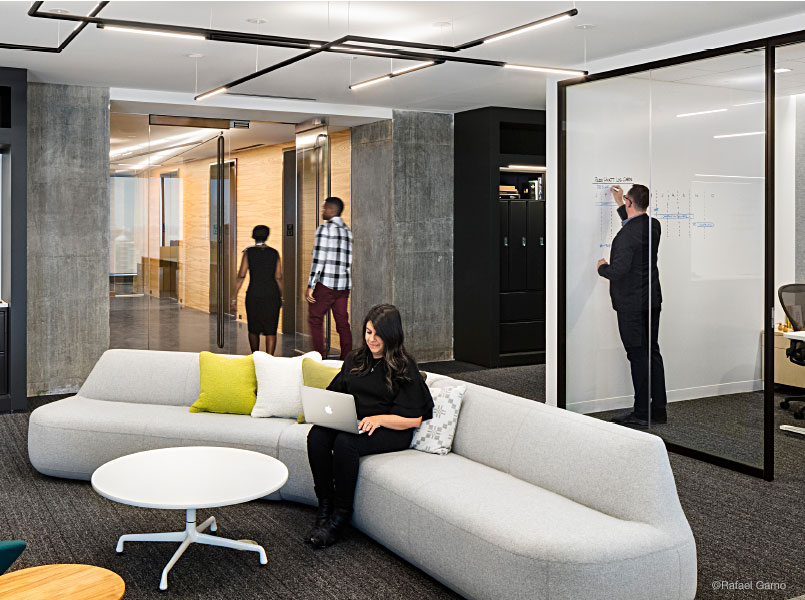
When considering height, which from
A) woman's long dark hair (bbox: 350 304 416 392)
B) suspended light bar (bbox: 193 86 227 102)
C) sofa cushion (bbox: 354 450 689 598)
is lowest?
sofa cushion (bbox: 354 450 689 598)

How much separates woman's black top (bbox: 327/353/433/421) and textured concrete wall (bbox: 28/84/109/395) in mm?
4703

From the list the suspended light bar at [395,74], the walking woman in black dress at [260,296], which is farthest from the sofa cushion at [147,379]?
the walking woman in black dress at [260,296]

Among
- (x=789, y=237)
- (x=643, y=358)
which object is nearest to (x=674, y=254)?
(x=643, y=358)

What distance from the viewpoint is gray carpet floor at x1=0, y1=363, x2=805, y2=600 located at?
3.71 meters

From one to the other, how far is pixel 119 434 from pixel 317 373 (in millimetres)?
1264

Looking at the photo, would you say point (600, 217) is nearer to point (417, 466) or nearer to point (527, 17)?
point (527, 17)

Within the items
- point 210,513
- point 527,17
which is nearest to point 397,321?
point 210,513

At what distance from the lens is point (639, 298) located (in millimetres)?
6430

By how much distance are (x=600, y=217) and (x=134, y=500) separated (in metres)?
4.41

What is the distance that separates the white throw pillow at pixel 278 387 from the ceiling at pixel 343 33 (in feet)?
7.24

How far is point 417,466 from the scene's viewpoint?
4133 millimetres

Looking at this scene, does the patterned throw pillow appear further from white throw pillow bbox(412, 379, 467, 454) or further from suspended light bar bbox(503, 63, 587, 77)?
suspended light bar bbox(503, 63, 587, 77)

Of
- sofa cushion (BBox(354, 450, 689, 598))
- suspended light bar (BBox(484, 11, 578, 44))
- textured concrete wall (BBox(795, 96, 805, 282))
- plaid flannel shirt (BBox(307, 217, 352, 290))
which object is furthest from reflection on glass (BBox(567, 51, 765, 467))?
plaid flannel shirt (BBox(307, 217, 352, 290))

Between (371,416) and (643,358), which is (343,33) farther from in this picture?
(643,358)
